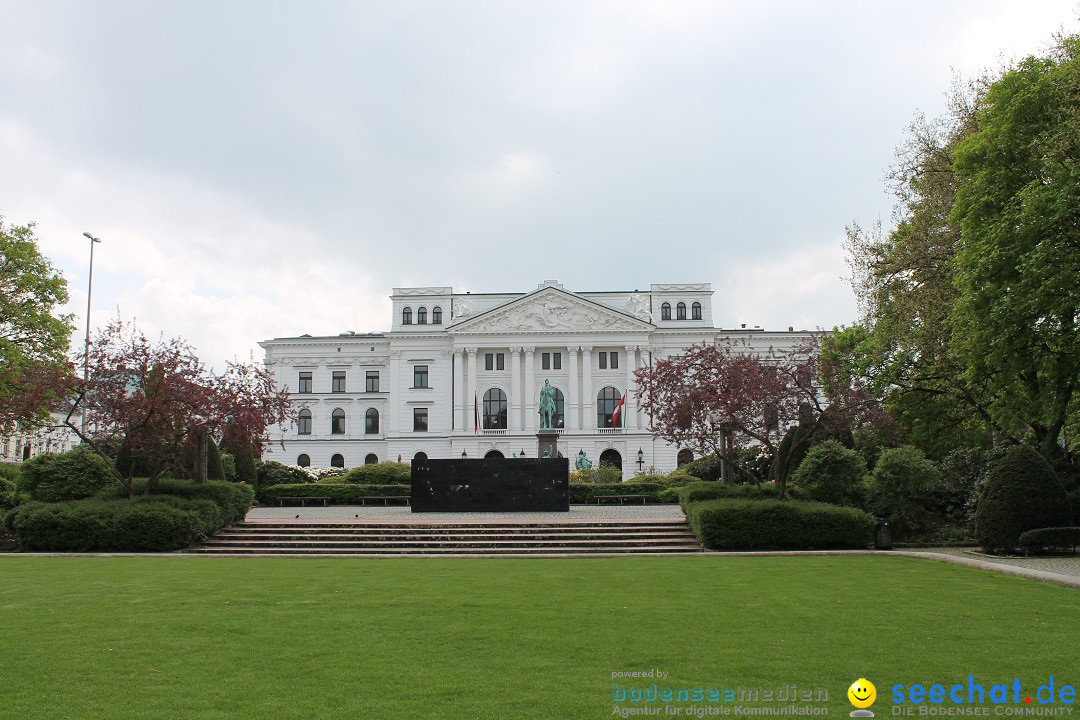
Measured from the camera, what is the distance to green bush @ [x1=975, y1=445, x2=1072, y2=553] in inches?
774

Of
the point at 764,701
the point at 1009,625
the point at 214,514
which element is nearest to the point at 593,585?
the point at 1009,625

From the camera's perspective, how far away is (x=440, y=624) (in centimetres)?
1009

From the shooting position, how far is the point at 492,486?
30.0 metres

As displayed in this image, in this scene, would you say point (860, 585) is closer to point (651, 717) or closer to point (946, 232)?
point (651, 717)

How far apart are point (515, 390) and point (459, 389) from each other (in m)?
4.96

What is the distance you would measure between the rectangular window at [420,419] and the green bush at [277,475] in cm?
2905

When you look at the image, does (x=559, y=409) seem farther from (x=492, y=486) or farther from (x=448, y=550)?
(x=448, y=550)

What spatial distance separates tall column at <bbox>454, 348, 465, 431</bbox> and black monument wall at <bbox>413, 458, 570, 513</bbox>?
1706 inches

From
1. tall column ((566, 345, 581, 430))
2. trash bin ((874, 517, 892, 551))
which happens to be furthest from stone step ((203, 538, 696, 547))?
tall column ((566, 345, 581, 430))

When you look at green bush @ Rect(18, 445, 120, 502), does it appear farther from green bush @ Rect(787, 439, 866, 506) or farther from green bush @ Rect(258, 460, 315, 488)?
green bush @ Rect(787, 439, 866, 506)

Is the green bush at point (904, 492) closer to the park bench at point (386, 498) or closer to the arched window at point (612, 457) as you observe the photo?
the park bench at point (386, 498)

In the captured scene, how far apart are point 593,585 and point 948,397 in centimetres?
1820

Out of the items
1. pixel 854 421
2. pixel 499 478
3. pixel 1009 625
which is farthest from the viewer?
pixel 499 478

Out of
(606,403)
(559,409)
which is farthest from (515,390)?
(606,403)
